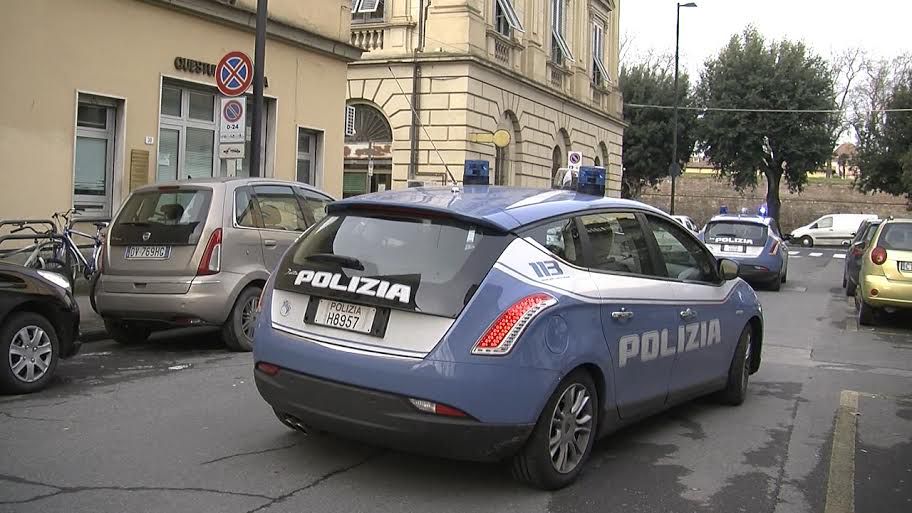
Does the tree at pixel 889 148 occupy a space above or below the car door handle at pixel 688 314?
above

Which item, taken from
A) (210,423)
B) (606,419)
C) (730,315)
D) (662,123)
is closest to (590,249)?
(606,419)

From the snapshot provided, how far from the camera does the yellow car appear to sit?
39.6ft

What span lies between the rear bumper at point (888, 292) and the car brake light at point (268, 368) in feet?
32.5

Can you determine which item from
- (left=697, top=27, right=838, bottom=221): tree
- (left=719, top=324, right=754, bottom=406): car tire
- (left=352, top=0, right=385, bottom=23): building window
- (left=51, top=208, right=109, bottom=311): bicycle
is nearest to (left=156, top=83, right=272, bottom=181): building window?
(left=51, top=208, right=109, bottom=311): bicycle

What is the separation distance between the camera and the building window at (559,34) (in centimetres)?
3319

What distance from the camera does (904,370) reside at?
922 cm

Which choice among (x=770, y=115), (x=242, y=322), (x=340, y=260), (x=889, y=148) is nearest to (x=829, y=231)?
(x=889, y=148)

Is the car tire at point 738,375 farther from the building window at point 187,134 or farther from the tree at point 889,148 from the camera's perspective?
the tree at point 889,148

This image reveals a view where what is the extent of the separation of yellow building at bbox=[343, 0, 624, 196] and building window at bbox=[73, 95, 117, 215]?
10.2 m

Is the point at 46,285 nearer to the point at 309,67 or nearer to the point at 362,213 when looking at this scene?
the point at 362,213

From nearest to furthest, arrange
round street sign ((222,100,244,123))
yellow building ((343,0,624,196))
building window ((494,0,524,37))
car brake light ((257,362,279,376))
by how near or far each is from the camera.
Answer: car brake light ((257,362,279,376)) → round street sign ((222,100,244,123)) → yellow building ((343,0,624,196)) → building window ((494,0,524,37))

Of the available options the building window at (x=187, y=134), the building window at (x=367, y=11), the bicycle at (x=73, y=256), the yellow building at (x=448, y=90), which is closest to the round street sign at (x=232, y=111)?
the bicycle at (x=73, y=256)

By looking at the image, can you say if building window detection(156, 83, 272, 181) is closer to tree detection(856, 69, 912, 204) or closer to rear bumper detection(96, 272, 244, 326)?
rear bumper detection(96, 272, 244, 326)

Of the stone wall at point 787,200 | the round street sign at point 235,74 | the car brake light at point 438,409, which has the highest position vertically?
the stone wall at point 787,200
